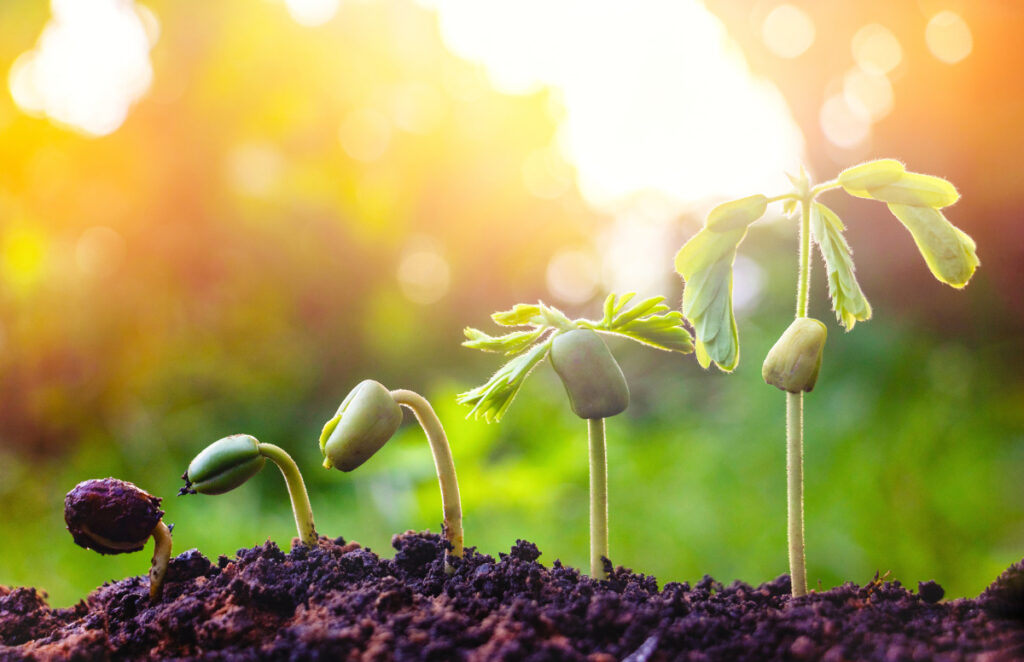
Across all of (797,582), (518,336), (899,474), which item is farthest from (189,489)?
(899,474)

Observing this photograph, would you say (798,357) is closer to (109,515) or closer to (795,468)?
(795,468)

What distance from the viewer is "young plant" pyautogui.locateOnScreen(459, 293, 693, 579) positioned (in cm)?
52

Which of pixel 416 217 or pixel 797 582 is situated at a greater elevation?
pixel 416 217

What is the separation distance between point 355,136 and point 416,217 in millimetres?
306

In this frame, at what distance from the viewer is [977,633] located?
0.47 m

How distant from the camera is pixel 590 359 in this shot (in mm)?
518

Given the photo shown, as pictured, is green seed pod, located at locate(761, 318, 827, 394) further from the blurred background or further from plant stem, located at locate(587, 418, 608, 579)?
the blurred background

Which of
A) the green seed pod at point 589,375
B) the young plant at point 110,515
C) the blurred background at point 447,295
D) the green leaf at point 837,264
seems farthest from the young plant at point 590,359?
the blurred background at point 447,295

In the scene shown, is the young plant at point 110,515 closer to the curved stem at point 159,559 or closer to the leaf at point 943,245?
the curved stem at point 159,559

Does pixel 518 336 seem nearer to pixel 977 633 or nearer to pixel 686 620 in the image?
pixel 686 620

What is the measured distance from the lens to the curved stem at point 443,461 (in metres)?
0.55

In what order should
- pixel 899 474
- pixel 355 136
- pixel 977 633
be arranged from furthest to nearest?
pixel 355 136 < pixel 899 474 < pixel 977 633

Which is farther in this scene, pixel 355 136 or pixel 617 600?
pixel 355 136

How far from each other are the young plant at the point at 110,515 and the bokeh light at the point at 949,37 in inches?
97.5
